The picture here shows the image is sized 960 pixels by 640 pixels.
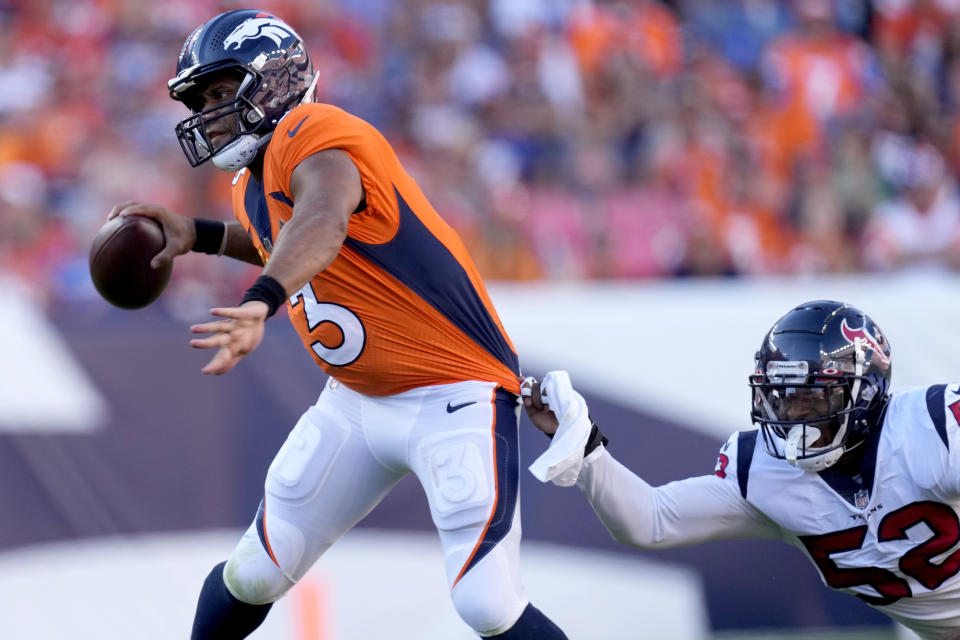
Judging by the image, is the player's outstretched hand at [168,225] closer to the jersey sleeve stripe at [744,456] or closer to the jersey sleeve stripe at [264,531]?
the jersey sleeve stripe at [264,531]

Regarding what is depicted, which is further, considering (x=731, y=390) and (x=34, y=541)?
(x=731, y=390)

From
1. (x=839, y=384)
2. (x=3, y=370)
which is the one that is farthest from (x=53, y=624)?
(x=839, y=384)

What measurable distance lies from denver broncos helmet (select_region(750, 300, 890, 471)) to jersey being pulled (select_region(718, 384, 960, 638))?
8 cm

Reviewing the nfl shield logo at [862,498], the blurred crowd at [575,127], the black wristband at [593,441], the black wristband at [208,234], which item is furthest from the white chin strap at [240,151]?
the blurred crowd at [575,127]

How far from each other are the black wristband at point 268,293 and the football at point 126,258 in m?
1.03

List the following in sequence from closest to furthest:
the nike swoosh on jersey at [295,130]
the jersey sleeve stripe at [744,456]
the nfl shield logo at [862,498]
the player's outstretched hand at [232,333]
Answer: the player's outstretched hand at [232,333] < the nike swoosh on jersey at [295,130] < the nfl shield logo at [862,498] < the jersey sleeve stripe at [744,456]

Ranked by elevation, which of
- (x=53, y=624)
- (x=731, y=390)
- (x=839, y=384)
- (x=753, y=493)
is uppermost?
(x=839, y=384)

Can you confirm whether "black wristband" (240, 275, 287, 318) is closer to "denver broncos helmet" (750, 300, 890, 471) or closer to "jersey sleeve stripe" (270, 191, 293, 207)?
"jersey sleeve stripe" (270, 191, 293, 207)

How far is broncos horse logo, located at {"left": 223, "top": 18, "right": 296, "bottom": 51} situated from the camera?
3023 mm

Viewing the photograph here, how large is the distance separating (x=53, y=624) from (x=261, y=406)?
1.12 m

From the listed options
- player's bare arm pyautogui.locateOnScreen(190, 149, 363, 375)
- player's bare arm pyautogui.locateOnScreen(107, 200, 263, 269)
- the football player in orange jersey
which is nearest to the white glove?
the football player in orange jersey

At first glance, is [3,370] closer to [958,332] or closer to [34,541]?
[34,541]

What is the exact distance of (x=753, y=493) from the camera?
3.18 m

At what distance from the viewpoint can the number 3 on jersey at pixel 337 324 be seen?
9.89 feet
